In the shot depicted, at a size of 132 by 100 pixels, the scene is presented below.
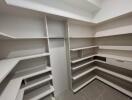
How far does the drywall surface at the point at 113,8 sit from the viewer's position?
174 cm

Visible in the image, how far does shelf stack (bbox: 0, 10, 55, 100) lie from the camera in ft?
3.94

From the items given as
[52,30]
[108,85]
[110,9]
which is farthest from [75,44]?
[108,85]

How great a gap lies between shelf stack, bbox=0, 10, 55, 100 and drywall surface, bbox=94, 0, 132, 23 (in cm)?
184

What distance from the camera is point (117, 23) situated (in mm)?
1949

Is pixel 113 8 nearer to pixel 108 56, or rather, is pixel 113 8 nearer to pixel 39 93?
pixel 108 56

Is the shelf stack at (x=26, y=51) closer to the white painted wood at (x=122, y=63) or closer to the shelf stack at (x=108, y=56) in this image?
the shelf stack at (x=108, y=56)

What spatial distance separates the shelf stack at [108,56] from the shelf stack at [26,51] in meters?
0.66

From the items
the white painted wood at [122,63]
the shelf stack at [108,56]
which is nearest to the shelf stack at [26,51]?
the shelf stack at [108,56]

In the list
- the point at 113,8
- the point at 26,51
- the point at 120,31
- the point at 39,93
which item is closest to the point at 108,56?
the point at 120,31

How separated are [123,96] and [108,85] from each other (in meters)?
0.42

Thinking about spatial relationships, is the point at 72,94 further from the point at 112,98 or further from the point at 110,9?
the point at 110,9

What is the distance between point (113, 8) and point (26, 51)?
2.49 metres

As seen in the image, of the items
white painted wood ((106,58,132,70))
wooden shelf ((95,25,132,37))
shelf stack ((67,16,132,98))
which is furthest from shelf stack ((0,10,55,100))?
wooden shelf ((95,25,132,37))

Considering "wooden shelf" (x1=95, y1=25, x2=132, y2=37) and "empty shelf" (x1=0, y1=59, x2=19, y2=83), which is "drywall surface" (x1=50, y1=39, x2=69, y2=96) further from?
"wooden shelf" (x1=95, y1=25, x2=132, y2=37)
